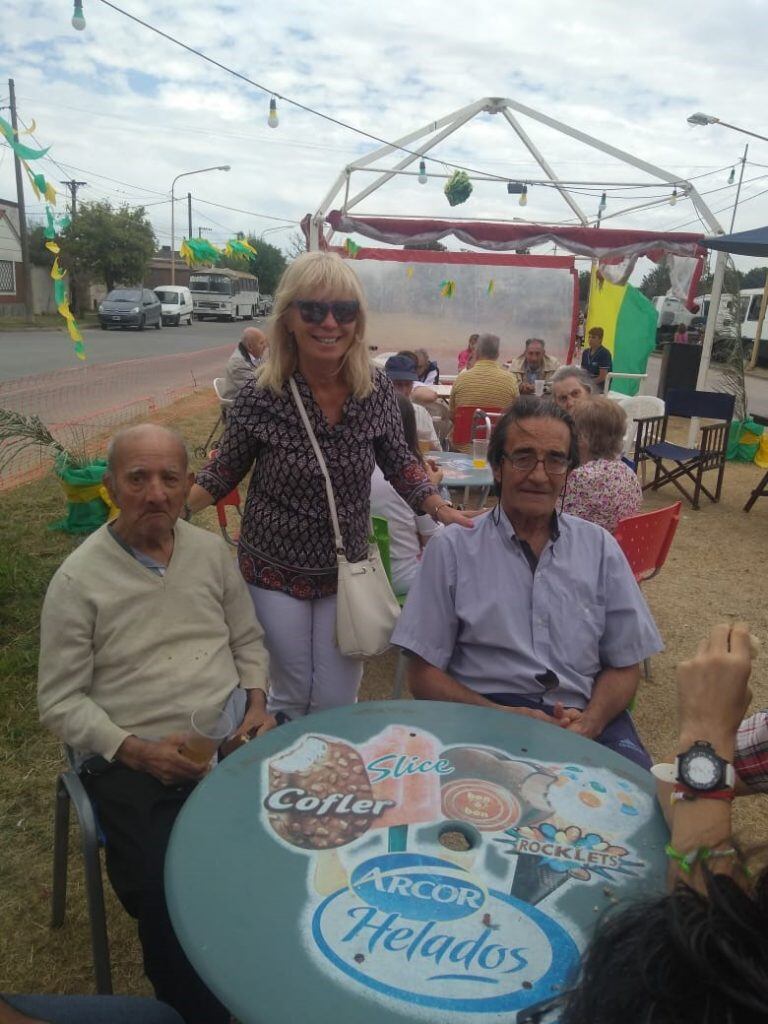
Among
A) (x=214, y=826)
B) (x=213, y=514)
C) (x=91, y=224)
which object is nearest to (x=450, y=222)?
(x=213, y=514)

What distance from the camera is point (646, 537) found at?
343cm

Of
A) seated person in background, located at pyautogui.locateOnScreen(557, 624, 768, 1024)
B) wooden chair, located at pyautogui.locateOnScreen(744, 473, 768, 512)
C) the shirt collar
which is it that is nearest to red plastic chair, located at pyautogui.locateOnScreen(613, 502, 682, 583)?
the shirt collar

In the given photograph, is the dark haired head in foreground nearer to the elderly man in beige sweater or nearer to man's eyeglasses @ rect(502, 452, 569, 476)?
the elderly man in beige sweater

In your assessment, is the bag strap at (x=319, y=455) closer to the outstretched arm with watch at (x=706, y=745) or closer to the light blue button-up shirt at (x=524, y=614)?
the light blue button-up shirt at (x=524, y=614)

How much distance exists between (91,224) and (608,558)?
32.9m

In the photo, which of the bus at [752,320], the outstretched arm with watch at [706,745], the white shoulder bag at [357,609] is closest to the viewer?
the outstretched arm with watch at [706,745]

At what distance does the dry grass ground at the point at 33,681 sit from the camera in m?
2.07

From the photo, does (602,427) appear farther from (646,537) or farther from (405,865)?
(405,865)

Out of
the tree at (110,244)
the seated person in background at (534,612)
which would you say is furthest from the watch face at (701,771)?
the tree at (110,244)

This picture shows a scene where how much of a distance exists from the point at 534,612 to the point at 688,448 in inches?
258

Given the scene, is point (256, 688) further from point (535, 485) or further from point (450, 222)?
point (450, 222)

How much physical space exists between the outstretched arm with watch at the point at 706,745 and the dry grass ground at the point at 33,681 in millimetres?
587

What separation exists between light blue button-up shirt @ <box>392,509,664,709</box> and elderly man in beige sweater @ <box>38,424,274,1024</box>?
52 cm

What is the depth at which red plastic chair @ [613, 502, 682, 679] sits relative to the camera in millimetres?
3291
